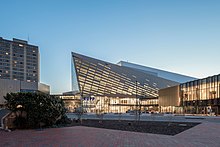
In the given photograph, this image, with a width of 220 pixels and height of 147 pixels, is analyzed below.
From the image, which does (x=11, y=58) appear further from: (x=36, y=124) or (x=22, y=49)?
(x=36, y=124)

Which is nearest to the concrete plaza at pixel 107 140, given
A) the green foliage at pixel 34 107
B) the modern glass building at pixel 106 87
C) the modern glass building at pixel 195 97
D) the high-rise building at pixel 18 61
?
the green foliage at pixel 34 107

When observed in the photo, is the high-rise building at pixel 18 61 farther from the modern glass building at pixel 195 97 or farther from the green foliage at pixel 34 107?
the green foliage at pixel 34 107

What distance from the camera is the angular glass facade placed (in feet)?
155

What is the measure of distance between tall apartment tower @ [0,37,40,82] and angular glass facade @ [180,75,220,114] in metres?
98.3

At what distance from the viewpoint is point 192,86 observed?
56.4 meters

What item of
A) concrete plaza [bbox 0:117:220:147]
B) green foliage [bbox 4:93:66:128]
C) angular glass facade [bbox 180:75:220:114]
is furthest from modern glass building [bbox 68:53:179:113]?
concrete plaza [bbox 0:117:220:147]

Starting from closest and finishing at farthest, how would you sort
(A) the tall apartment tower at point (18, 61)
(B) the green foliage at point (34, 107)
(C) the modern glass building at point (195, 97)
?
(B) the green foliage at point (34, 107) → (C) the modern glass building at point (195, 97) → (A) the tall apartment tower at point (18, 61)

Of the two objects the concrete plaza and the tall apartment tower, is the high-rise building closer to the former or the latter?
the tall apartment tower

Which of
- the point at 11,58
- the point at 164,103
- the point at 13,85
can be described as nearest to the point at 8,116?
the point at 13,85

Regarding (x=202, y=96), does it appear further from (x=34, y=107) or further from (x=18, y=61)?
(x=18, y=61)

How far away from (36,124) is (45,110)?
1.21 meters

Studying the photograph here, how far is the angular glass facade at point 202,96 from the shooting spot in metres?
47.3

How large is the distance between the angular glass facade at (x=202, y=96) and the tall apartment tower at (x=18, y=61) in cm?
9825

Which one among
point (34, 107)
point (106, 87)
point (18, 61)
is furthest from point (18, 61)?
point (34, 107)
